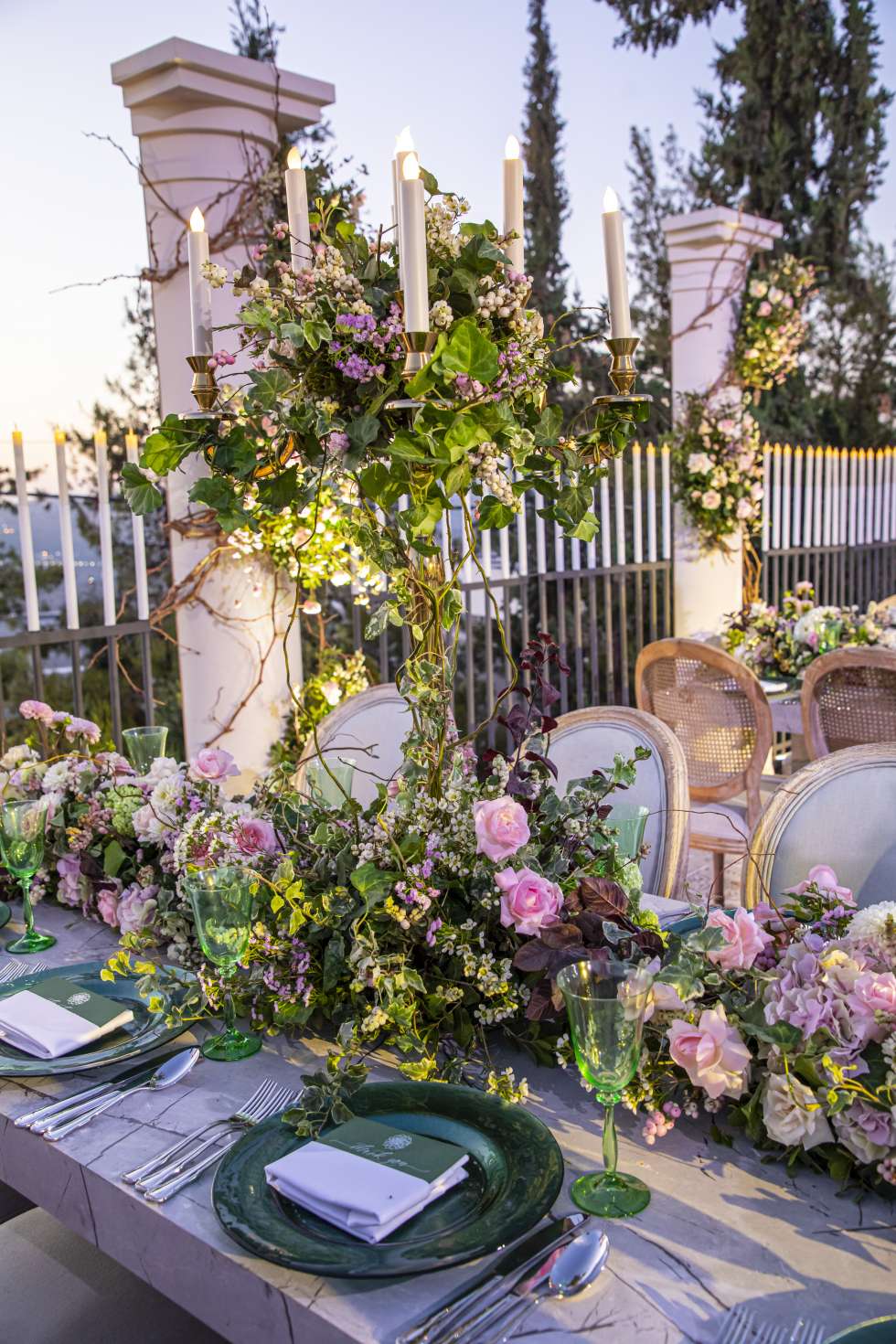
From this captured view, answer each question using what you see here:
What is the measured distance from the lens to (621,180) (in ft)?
28.6

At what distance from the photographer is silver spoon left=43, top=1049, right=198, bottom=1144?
1.16m

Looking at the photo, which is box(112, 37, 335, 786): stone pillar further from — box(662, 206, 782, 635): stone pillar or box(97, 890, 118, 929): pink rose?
box(662, 206, 782, 635): stone pillar

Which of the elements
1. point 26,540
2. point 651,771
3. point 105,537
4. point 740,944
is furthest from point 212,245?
point 740,944

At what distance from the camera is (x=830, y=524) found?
684cm

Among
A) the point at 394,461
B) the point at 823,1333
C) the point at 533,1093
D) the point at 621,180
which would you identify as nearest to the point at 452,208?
the point at 394,461

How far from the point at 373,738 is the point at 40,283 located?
372cm

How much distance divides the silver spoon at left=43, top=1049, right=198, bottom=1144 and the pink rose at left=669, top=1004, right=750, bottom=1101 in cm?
55

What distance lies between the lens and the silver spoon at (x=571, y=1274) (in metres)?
0.85

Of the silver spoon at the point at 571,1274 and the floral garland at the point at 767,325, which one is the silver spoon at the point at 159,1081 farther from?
the floral garland at the point at 767,325

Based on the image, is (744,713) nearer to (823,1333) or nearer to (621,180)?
(823,1333)

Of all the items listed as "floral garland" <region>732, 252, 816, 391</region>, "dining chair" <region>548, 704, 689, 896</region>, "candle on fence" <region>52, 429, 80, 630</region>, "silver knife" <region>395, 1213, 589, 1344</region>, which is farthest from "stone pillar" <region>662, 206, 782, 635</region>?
"silver knife" <region>395, 1213, 589, 1344</region>

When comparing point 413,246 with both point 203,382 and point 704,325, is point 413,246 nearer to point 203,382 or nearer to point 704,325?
point 203,382

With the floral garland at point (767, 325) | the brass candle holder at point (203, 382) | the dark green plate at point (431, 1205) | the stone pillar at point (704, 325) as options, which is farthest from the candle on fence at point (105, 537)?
the floral garland at point (767, 325)

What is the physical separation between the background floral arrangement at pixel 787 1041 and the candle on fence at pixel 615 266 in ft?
2.26
